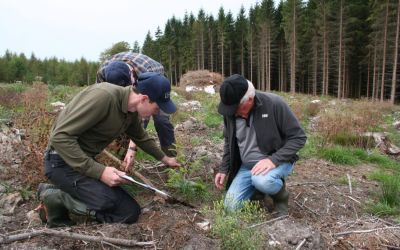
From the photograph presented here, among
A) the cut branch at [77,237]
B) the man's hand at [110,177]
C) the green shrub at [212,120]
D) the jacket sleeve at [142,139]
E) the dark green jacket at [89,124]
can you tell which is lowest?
the green shrub at [212,120]

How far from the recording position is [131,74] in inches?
167

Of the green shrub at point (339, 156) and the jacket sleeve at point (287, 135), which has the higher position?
the jacket sleeve at point (287, 135)

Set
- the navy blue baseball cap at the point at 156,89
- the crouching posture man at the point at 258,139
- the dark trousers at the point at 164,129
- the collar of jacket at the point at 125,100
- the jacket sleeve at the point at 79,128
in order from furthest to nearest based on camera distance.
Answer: the dark trousers at the point at 164,129, the crouching posture man at the point at 258,139, the collar of jacket at the point at 125,100, the navy blue baseball cap at the point at 156,89, the jacket sleeve at the point at 79,128

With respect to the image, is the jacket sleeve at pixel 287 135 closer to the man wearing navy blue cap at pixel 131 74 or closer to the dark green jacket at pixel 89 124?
the man wearing navy blue cap at pixel 131 74

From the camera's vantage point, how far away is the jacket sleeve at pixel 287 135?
12.6ft

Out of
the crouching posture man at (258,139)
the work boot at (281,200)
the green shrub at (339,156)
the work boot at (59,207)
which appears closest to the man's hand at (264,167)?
the crouching posture man at (258,139)

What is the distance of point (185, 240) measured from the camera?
2.99 meters

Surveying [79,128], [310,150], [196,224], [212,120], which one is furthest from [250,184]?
[212,120]

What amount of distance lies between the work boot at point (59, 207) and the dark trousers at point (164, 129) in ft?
4.89

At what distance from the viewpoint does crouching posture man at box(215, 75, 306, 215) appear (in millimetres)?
3764

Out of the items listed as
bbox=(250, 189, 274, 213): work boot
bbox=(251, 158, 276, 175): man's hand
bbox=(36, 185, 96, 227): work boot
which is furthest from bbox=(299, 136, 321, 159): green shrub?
bbox=(36, 185, 96, 227): work boot

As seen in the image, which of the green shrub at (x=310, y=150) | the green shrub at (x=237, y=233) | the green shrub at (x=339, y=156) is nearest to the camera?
the green shrub at (x=237, y=233)

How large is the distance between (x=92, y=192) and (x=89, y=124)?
0.62 m

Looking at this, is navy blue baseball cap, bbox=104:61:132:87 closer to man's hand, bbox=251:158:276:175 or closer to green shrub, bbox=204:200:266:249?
man's hand, bbox=251:158:276:175
